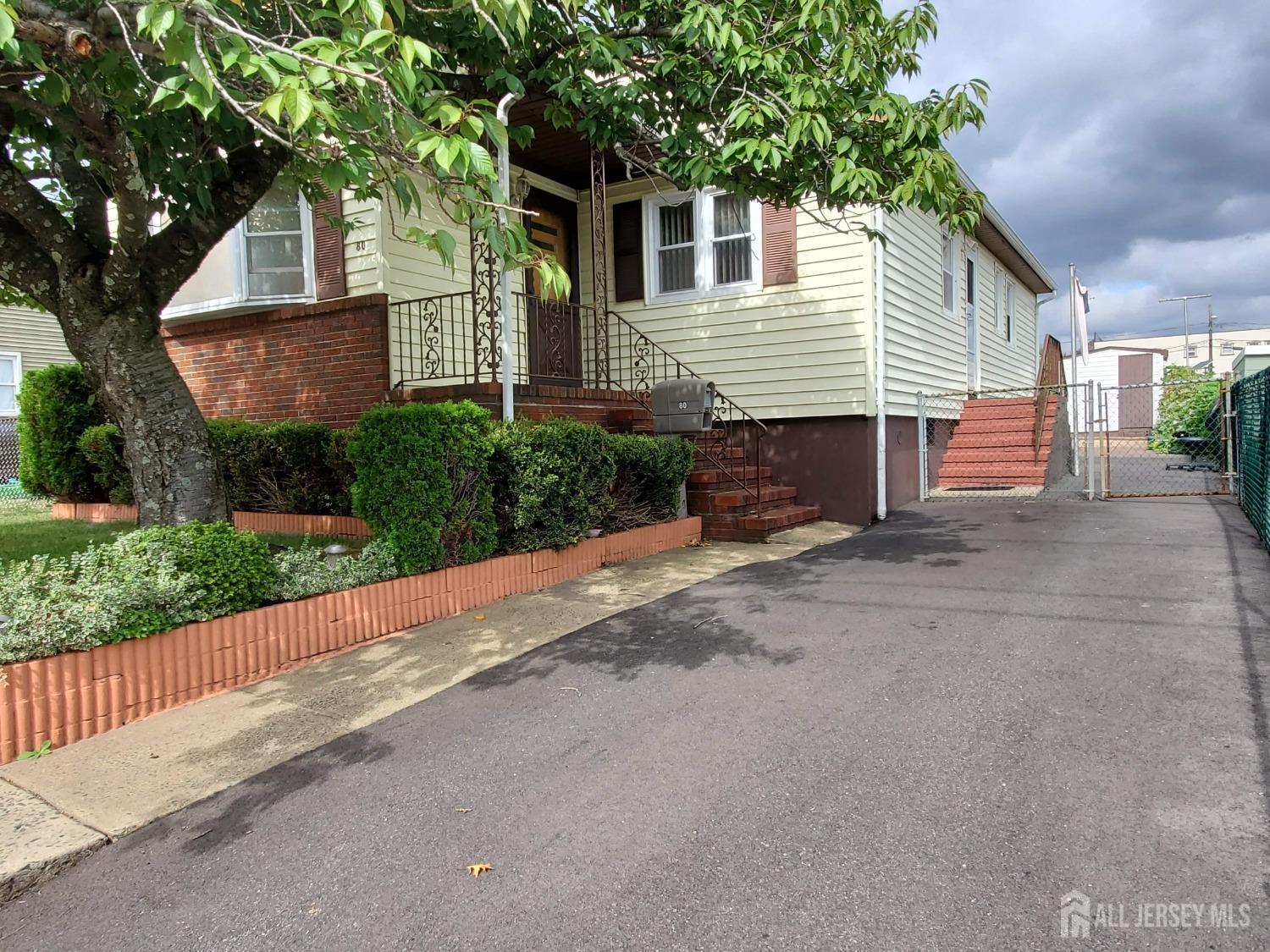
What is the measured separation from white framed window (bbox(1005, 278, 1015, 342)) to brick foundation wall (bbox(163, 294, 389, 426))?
13.9m

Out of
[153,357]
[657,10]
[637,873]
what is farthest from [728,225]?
[637,873]

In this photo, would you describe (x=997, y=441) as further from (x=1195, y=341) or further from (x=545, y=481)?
(x=1195, y=341)

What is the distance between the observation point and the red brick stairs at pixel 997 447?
38.9ft

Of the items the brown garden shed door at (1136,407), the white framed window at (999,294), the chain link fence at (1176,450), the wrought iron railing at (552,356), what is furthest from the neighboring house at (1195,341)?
the wrought iron railing at (552,356)

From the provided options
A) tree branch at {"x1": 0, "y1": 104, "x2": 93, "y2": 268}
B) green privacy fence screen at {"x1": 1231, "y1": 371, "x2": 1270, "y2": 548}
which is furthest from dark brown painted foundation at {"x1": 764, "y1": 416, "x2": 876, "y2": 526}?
tree branch at {"x1": 0, "y1": 104, "x2": 93, "y2": 268}

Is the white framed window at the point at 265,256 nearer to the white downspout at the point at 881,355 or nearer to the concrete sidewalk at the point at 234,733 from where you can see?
the concrete sidewalk at the point at 234,733

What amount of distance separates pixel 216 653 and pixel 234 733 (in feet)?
2.35

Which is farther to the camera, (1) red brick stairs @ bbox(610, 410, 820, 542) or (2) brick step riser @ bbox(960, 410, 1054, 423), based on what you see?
(2) brick step riser @ bbox(960, 410, 1054, 423)

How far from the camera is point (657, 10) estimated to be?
649 centimetres

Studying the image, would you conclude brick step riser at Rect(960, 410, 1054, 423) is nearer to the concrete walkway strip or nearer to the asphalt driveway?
the asphalt driveway

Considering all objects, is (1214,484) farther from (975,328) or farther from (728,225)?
(728,225)

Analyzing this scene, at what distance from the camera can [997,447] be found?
12.5 metres

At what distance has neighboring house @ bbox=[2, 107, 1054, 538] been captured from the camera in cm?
851

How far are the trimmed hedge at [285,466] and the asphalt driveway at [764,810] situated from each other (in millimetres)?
3811
